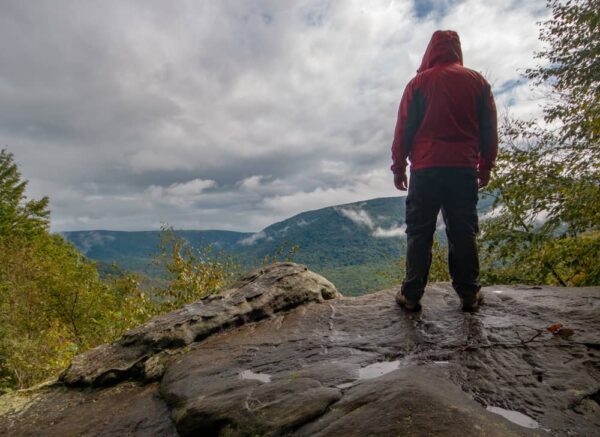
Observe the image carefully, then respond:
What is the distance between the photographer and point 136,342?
659cm

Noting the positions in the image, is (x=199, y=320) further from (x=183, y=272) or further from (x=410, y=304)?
(x=183, y=272)

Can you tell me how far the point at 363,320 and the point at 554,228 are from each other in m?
10.2

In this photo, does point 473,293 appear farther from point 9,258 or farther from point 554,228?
point 9,258

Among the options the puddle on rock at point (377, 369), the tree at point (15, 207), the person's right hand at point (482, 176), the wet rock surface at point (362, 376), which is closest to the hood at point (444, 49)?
the person's right hand at point (482, 176)

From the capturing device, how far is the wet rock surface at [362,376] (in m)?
3.29

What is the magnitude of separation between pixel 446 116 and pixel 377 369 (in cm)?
380

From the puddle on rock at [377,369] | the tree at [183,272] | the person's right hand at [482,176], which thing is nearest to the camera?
the puddle on rock at [377,369]

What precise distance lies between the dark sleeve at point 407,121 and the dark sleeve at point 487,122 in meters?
0.93

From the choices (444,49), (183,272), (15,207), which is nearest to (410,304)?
(444,49)

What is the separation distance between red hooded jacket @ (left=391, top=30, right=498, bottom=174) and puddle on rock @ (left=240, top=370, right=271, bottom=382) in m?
3.81

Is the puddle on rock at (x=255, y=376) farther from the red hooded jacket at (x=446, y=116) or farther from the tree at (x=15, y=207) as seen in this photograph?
the tree at (x=15, y=207)

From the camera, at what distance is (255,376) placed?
475cm

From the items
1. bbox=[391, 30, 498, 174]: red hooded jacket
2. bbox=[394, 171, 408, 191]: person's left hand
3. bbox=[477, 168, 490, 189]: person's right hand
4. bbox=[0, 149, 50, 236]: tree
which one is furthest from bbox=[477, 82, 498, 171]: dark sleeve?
bbox=[0, 149, 50, 236]: tree

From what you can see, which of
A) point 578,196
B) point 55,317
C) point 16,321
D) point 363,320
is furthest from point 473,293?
point 55,317
